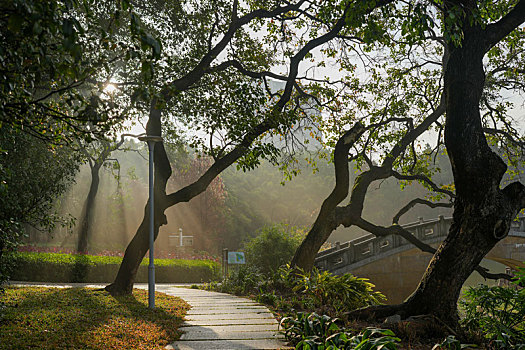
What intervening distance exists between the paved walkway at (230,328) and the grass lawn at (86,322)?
269 millimetres

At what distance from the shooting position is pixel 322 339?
4914 millimetres

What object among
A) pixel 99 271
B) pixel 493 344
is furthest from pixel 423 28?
pixel 99 271

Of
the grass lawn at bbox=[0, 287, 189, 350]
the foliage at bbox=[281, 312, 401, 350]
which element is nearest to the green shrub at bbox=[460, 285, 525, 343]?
the foliage at bbox=[281, 312, 401, 350]

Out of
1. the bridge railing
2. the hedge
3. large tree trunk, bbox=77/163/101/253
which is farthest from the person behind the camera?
large tree trunk, bbox=77/163/101/253

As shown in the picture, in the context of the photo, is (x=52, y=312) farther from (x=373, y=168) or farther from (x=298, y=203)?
(x=298, y=203)

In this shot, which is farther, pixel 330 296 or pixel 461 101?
pixel 330 296

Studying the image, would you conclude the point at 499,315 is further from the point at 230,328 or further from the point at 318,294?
the point at 230,328

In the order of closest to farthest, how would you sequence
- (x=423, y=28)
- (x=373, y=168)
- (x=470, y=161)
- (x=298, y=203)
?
(x=423, y=28), (x=470, y=161), (x=373, y=168), (x=298, y=203)

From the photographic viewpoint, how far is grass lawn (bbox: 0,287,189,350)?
5383mm

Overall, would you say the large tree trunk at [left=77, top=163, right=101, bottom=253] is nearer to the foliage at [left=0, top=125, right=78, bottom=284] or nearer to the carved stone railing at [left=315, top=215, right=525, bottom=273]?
the carved stone railing at [left=315, top=215, right=525, bottom=273]

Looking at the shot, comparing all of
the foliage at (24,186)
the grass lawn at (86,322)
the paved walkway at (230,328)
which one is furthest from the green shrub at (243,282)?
the foliage at (24,186)

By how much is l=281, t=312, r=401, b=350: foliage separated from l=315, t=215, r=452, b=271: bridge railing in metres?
13.8

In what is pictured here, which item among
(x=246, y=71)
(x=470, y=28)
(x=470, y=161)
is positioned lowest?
(x=470, y=161)

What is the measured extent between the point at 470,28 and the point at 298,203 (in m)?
40.6
